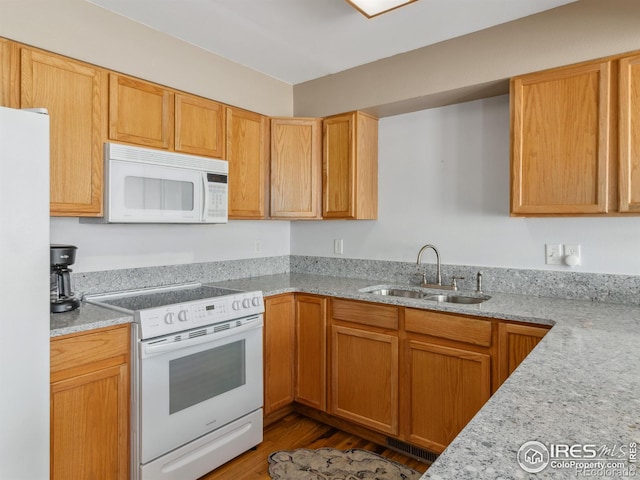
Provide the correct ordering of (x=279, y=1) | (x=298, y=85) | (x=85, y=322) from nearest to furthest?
(x=85, y=322), (x=279, y=1), (x=298, y=85)

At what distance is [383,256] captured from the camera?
10.1 ft

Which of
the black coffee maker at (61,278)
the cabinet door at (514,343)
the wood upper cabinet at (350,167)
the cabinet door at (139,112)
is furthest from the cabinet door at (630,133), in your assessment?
the black coffee maker at (61,278)

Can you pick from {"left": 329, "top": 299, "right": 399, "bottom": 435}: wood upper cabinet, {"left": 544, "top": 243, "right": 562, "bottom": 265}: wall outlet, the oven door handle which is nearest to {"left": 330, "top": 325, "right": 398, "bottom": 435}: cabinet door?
{"left": 329, "top": 299, "right": 399, "bottom": 435}: wood upper cabinet

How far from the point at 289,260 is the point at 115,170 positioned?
1.79 metres

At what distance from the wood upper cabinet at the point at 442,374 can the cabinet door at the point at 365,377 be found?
0.09 meters

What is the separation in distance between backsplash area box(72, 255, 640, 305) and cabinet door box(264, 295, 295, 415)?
0.59 metres

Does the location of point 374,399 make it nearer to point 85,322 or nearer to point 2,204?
point 85,322

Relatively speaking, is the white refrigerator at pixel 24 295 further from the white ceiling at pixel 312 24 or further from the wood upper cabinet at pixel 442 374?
the wood upper cabinet at pixel 442 374

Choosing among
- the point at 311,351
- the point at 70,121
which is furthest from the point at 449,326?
the point at 70,121

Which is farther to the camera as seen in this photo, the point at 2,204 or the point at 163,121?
the point at 163,121

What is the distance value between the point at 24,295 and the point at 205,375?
38.3 inches

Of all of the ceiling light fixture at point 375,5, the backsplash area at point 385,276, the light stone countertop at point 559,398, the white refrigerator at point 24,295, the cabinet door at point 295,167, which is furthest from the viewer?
the cabinet door at point 295,167

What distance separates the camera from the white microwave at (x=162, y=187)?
2.09 meters

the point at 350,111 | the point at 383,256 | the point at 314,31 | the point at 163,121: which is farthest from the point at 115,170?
the point at 383,256
